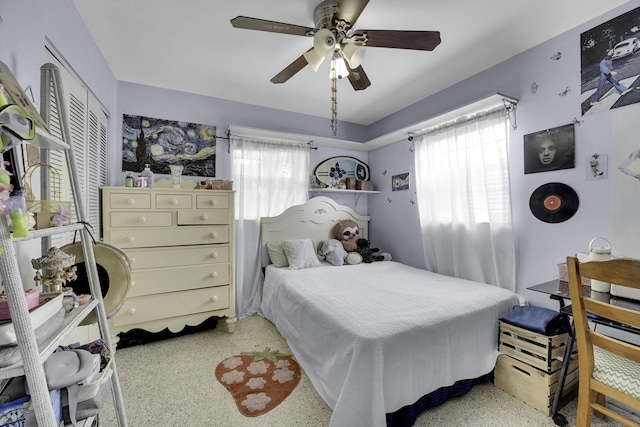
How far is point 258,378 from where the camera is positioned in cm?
199

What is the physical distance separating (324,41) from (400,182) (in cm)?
224

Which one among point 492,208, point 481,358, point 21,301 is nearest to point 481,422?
point 481,358

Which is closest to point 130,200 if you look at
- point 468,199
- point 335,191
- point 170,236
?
point 170,236

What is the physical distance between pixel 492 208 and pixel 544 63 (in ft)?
3.84

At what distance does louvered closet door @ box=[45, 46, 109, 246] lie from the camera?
5.27ft

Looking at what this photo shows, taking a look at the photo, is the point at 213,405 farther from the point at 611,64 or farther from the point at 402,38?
the point at 611,64

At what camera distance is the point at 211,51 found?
2234mm

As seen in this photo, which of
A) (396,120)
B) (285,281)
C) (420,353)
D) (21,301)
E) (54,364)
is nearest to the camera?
(21,301)

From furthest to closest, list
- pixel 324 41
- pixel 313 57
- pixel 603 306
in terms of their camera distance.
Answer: pixel 313 57 → pixel 324 41 → pixel 603 306

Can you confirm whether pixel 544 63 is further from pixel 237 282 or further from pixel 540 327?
pixel 237 282

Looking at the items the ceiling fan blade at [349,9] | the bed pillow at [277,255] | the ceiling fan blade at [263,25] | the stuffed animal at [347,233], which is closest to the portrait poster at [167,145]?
the bed pillow at [277,255]

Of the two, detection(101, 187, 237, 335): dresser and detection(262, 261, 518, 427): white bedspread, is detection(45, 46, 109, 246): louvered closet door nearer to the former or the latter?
detection(101, 187, 237, 335): dresser

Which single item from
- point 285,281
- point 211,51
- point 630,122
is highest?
point 211,51

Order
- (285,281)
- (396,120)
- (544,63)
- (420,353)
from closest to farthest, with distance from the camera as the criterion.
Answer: (420,353)
(544,63)
(285,281)
(396,120)
